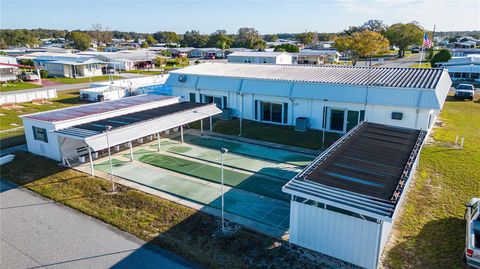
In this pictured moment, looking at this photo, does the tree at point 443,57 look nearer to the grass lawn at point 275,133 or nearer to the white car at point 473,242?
the grass lawn at point 275,133

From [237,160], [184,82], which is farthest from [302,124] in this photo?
[184,82]

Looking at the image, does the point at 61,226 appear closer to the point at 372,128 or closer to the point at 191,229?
the point at 191,229

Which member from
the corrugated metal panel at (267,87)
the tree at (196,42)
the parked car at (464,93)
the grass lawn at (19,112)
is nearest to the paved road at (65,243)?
the grass lawn at (19,112)

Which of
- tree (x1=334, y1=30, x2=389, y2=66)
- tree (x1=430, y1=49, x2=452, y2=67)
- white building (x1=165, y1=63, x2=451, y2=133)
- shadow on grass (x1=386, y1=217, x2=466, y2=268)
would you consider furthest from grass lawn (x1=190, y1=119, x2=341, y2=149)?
tree (x1=334, y1=30, x2=389, y2=66)

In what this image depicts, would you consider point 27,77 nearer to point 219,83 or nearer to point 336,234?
point 219,83

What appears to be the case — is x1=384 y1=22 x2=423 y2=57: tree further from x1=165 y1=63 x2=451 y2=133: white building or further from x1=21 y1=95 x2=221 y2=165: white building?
x1=21 y1=95 x2=221 y2=165: white building
